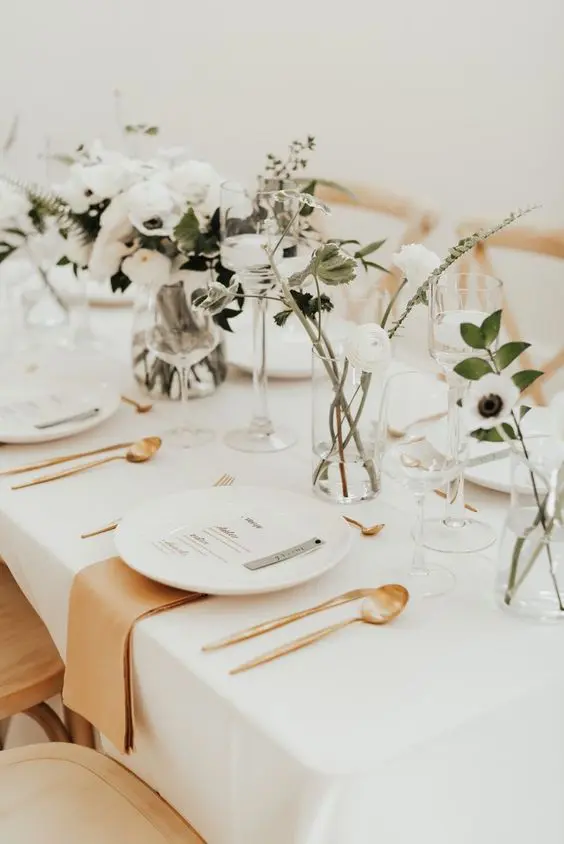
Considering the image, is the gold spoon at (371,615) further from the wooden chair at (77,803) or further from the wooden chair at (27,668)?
the wooden chair at (27,668)

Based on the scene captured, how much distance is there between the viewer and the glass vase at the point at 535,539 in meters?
1.04

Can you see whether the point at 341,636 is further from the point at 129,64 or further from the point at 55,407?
the point at 129,64

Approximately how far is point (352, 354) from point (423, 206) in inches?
50.7

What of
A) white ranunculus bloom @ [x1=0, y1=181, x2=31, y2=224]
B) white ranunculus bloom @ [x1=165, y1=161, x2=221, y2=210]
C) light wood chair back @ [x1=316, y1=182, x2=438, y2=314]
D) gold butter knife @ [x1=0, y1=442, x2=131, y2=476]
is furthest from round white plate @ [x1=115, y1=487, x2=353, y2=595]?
light wood chair back @ [x1=316, y1=182, x2=438, y2=314]

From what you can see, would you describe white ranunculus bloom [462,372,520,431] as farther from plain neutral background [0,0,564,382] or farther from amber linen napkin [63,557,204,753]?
plain neutral background [0,0,564,382]

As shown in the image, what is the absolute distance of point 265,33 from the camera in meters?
3.88

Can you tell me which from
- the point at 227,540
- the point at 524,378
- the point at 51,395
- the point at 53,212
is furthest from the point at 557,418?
the point at 53,212

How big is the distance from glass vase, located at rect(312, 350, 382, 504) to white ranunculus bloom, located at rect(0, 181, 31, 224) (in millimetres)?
720

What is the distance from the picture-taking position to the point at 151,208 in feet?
5.10

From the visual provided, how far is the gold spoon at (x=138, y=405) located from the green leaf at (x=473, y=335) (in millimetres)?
732

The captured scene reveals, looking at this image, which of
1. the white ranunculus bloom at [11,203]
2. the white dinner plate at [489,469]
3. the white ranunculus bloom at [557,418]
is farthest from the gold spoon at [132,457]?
the white ranunculus bloom at [557,418]

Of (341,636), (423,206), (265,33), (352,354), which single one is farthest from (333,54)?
(341,636)

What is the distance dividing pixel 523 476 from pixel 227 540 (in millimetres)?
355

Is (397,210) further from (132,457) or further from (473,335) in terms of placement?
(473,335)
